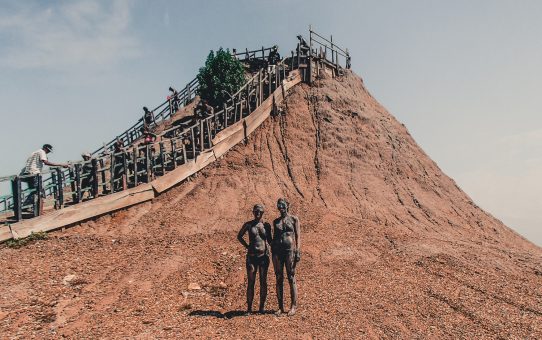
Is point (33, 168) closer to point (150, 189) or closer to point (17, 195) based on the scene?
point (17, 195)

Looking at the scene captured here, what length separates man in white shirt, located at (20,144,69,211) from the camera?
11461 mm

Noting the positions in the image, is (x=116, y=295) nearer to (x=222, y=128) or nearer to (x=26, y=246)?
(x=26, y=246)

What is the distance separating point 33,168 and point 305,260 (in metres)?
7.89

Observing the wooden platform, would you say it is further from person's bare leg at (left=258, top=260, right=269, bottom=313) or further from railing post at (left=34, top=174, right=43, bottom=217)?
person's bare leg at (left=258, top=260, right=269, bottom=313)

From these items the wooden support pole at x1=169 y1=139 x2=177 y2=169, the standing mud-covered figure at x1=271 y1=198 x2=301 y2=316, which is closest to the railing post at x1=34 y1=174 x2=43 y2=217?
the wooden support pole at x1=169 y1=139 x2=177 y2=169

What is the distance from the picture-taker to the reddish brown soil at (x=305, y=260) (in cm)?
815

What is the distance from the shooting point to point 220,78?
843 inches

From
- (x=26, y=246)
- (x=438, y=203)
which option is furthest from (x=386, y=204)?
(x=26, y=246)

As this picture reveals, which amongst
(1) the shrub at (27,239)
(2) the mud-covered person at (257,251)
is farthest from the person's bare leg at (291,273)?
(1) the shrub at (27,239)

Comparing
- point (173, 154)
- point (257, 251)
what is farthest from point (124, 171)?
point (257, 251)

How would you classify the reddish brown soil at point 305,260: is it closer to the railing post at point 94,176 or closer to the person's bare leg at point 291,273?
the person's bare leg at point 291,273

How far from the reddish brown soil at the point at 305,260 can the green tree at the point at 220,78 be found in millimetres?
3358

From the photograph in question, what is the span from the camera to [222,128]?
1772 cm

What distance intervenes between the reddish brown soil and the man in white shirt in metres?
1.30
